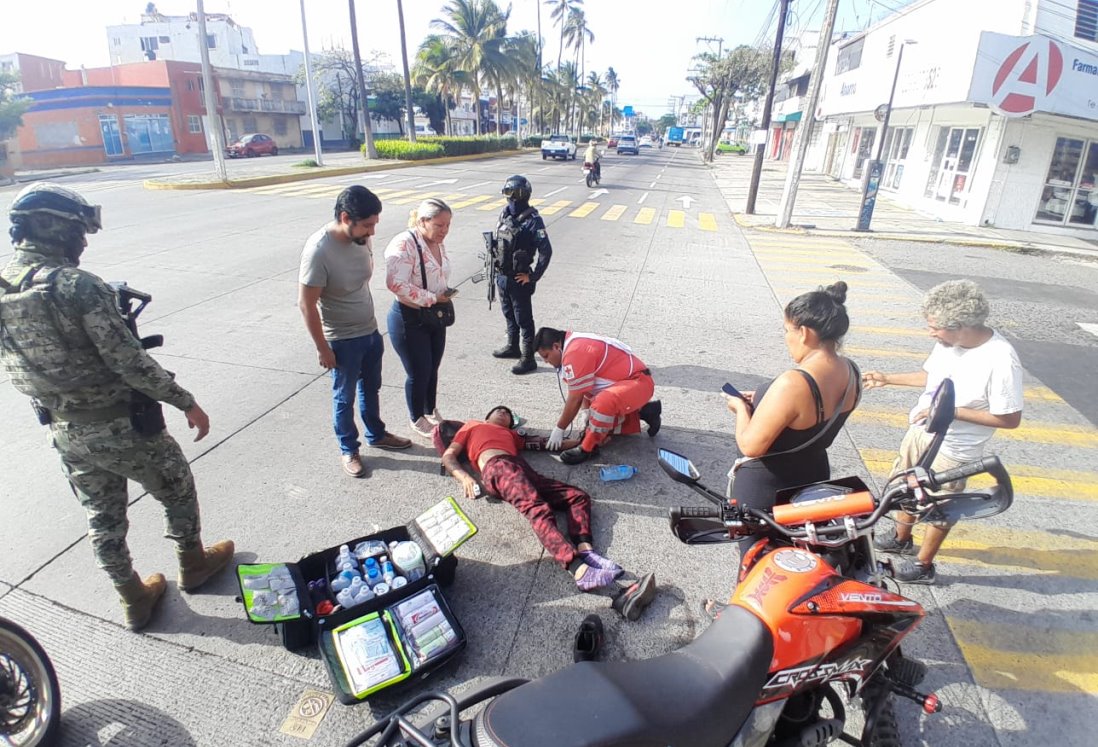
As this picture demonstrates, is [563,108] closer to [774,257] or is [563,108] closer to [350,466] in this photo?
[774,257]

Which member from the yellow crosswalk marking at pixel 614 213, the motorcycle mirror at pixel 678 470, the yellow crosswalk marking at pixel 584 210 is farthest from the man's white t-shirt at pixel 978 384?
the yellow crosswalk marking at pixel 584 210

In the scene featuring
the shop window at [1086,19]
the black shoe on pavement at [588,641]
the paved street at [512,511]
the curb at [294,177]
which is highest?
the shop window at [1086,19]

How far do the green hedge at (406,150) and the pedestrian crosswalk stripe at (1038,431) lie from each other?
3064 centimetres

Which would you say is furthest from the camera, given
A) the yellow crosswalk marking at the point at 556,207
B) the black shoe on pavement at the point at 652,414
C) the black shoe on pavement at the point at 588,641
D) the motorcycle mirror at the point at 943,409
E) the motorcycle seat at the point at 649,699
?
the yellow crosswalk marking at the point at 556,207

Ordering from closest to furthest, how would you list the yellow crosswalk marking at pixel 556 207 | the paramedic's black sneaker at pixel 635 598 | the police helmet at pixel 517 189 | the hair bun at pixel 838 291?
1. the hair bun at pixel 838 291
2. the paramedic's black sneaker at pixel 635 598
3. the police helmet at pixel 517 189
4. the yellow crosswalk marking at pixel 556 207

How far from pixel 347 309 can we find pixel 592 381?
1848 millimetres

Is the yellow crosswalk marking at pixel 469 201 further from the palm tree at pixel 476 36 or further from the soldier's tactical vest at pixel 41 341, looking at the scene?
the palm tree at pixel 476 36

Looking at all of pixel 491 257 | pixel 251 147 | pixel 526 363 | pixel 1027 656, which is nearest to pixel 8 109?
pixel 251 147

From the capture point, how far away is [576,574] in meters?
3.21

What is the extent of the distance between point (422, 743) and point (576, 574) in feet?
6.01

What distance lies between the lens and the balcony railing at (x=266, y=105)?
47.5m

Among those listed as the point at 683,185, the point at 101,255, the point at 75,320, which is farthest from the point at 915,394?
the point at 683,185

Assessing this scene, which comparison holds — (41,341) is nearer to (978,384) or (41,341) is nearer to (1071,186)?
(978,384)

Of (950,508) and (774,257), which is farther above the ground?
(950,508)
